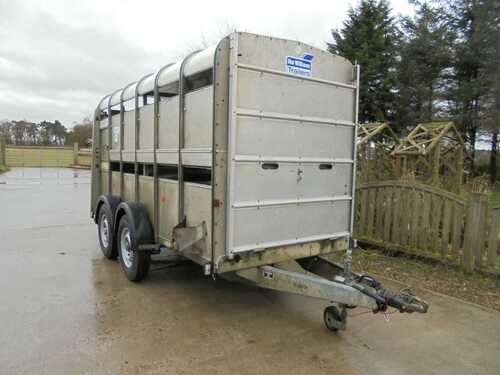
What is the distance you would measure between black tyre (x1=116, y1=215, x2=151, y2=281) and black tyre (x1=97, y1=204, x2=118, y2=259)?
352mm

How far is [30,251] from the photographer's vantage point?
6.65m

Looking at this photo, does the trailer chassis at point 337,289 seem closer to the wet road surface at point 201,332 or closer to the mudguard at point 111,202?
the wet road surface at point 201,332

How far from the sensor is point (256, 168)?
3725mm

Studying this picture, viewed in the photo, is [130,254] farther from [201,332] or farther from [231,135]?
[231,135]

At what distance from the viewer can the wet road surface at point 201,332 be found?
3.15 m

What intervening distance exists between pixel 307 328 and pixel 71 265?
151 inches

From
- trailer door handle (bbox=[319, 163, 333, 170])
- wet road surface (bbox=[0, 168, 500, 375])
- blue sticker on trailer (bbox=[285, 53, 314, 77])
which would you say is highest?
blue sticker on trailer (bbox=[285, 53, 314, 77])

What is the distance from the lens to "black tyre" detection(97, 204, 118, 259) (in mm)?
5762

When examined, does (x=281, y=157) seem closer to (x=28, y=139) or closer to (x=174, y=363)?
(x=174, y=363)

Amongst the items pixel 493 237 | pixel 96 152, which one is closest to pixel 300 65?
pixel 493 237

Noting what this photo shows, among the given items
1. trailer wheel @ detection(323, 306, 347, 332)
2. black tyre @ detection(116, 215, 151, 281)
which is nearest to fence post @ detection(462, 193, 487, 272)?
trailer wheel @ detection(323, 306, 347, 332)

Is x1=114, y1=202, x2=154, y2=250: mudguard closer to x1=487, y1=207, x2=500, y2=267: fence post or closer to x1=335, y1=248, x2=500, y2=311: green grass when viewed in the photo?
x1=335, y1=248, x2=500, y2=311: green grass

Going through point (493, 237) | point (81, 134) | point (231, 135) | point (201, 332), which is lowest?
point (201, 332)

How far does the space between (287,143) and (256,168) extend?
0.45 metres
